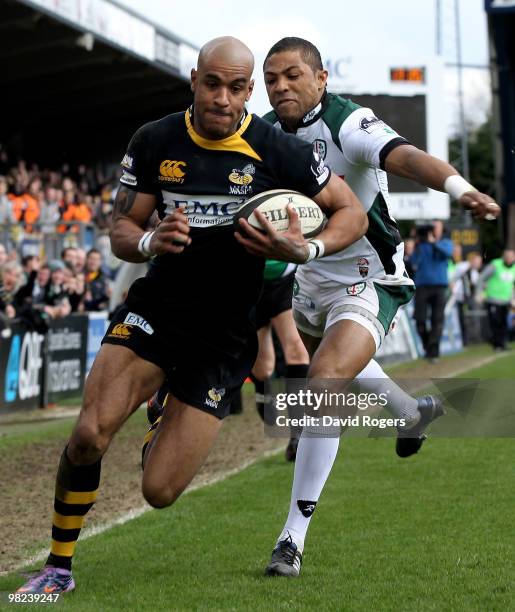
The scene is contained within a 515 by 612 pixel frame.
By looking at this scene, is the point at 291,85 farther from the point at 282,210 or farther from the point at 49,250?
the point at 49,250

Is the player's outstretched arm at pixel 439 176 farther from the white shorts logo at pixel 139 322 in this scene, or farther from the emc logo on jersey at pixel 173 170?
the white shorts logo at pixel 139 322

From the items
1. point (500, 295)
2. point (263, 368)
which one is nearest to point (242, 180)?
point (263, 368)

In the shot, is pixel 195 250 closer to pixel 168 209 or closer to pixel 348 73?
pixel 168 209

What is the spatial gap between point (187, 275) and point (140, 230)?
28cm

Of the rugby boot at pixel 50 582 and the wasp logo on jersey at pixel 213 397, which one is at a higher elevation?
the wasp logo on jersey at pixel 213 397

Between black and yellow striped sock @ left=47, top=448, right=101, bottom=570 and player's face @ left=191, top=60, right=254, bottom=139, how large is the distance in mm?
1510

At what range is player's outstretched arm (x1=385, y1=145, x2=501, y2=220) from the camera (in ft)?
16.9

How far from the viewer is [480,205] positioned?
16.9ft

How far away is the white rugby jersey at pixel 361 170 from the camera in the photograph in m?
5.81

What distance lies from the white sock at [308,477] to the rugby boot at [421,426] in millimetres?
1000

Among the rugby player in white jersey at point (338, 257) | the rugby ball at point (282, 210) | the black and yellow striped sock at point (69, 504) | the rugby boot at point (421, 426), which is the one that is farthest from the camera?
the rugby boot at point (421, 426)

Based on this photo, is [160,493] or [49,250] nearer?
[160,493]

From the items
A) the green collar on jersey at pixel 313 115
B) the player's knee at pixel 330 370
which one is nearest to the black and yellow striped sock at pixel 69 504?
the player's knee at pixel 330 370

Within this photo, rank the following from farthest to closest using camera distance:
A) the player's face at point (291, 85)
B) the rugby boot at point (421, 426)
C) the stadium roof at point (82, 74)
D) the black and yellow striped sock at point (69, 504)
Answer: the stadium roof at point (82, 74)
the rugby boot at point (421, 426)
the player's face at point (291, 85)
the black and yellow striped sock at point (69, 504)
